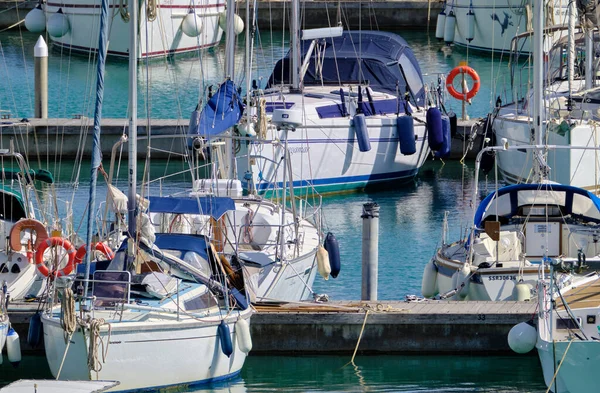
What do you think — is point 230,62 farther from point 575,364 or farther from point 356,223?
point 575,364

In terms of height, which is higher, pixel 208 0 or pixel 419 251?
pixel 208 0

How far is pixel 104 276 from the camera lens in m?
16.1

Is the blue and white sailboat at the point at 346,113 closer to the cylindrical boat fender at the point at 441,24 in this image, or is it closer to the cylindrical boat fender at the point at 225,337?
the cylindrical boat fender at the point at 225,337

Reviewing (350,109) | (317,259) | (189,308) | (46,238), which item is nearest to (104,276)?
(189,308)

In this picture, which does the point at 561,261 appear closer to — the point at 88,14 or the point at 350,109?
the point at 350,109

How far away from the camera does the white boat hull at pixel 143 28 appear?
49.5 metres

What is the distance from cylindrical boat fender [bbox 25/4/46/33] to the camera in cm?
5259

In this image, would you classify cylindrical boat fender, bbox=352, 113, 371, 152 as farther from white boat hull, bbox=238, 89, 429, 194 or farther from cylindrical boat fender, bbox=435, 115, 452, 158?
cylindrical boat fender, bbox=435, 115, 452, 158

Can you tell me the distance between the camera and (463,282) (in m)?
18.9

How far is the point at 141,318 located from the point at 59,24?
118 ft

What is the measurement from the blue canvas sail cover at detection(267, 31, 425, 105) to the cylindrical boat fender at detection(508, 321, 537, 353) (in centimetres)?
1475

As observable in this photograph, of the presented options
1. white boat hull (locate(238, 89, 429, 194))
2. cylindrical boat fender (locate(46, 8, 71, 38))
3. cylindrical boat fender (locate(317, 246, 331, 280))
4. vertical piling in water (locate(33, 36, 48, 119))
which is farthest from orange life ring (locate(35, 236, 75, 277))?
cylindrical boat fender (locate(46, 8, 71, 38))

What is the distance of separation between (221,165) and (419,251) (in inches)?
160

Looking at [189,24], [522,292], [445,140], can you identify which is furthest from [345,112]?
[189,24]
